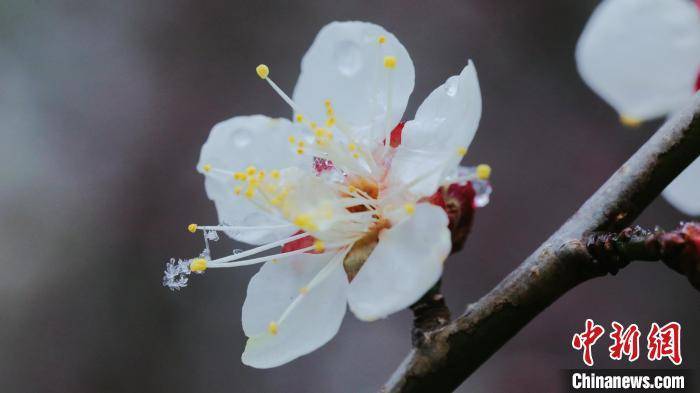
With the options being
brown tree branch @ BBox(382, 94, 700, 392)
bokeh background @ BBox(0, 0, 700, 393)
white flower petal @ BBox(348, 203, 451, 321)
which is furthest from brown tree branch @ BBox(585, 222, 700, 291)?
bokeh background @ BBox(0, 0, 700, 393)

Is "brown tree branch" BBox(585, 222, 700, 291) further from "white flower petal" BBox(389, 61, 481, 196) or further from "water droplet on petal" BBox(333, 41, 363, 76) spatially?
"water droplet on petal" BBox(333, 41, 363, 76)

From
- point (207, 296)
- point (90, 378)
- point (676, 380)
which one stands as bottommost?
point (676, 380)

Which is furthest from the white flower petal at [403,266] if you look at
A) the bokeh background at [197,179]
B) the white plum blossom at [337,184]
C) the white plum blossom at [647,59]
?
the bokeh background at [197,179]

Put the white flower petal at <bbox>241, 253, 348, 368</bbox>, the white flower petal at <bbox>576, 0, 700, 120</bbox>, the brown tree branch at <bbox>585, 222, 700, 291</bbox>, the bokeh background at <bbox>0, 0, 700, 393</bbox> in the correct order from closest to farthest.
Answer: the brown tree branch at <bbox>585, 222, 700, 291</bbox> → the white flower petal at <bbox>241, 253, 348, 368</bbox> → the white flower petal at <bbox>576, 0, 700, 120</bbox> → the bokeh background at <bbox>0, 0, 700, 393</bbox>

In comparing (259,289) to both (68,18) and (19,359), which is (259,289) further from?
(68,18)

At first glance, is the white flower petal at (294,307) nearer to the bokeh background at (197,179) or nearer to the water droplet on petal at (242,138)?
the water droplet on petal at (242,138)

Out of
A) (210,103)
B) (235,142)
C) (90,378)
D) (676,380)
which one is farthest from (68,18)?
(676,380)
